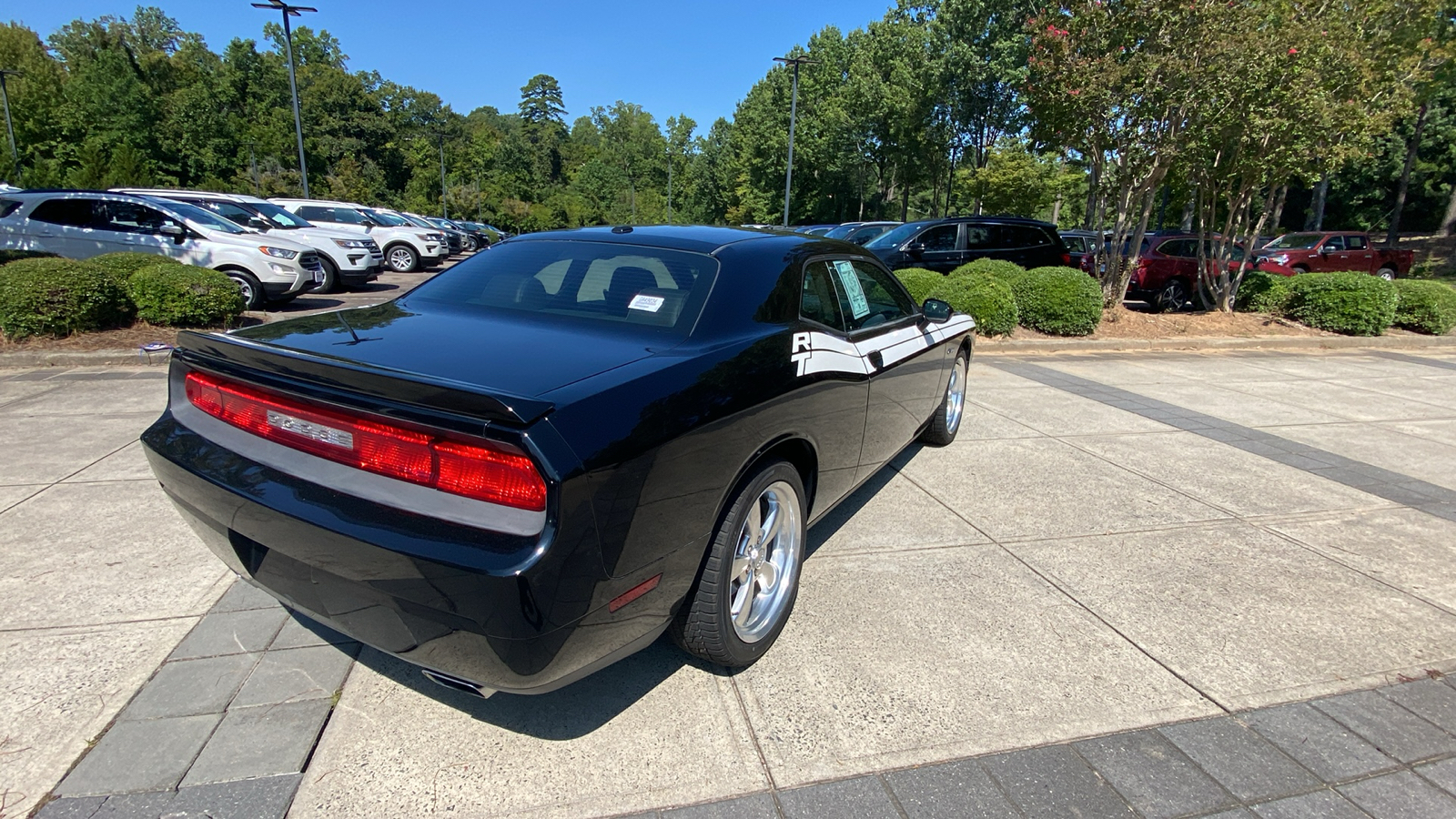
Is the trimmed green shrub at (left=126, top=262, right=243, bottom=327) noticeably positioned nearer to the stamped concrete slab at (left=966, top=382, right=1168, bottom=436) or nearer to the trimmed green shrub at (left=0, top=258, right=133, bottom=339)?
the trimmed green shrub at (left=0, top=258, right=133, bottom=339)

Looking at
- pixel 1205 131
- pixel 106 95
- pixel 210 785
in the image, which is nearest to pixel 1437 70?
pixel 1205 131

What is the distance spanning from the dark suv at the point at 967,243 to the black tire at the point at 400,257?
11.7 meters

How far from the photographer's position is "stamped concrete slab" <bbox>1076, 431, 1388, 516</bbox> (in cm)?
454

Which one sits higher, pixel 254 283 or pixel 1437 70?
pixel 1437 70

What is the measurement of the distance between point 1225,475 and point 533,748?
497cm

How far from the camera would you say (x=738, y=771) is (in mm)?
2170

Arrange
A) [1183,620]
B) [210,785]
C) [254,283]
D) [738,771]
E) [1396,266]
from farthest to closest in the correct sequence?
[1396,266] < [254,283] < [1183,620] < [738,771] < [210,785]

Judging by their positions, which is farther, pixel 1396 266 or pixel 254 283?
pixel 1396 266

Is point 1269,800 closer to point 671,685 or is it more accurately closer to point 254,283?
point 671,685

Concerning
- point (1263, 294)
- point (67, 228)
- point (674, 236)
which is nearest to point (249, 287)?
point (67, 228)

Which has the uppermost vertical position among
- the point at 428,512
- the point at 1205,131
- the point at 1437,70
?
the point at 1437,70

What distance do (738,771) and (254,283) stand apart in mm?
10427

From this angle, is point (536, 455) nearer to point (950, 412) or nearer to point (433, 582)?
point (433, 582)

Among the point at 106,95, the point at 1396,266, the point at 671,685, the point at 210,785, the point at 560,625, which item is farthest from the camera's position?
the point at 106,95
